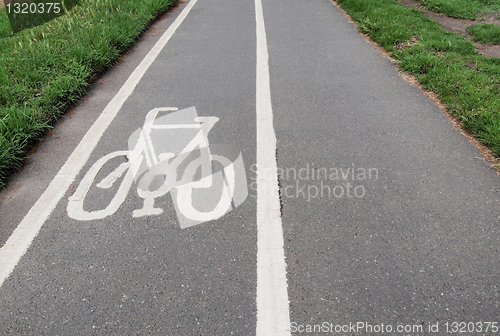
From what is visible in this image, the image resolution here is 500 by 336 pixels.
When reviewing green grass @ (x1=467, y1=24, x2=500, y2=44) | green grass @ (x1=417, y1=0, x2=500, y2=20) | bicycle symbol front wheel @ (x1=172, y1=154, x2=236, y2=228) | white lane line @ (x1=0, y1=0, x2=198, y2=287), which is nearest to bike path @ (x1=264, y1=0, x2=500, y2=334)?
bicycle symbol front wheel @ (x1=172, y1=154, x2=236, y2=228)

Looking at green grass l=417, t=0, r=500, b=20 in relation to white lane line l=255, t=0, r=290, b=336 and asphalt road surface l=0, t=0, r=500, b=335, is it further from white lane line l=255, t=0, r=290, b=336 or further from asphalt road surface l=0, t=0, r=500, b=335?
white lane line l=255, t=0, r=290, b=336

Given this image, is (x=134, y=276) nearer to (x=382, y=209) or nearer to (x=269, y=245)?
(x=269, y=245)

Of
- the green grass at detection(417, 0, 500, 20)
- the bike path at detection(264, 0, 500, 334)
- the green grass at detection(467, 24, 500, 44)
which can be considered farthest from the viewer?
the green grass at detection(417, 0, 500, 20)

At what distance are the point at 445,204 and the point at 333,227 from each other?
42.7 inches

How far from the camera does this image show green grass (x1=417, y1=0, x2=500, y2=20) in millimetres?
8047

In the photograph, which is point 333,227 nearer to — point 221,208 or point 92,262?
point 221,208

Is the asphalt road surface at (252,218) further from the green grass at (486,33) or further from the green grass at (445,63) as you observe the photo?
the green grass at (486,33)

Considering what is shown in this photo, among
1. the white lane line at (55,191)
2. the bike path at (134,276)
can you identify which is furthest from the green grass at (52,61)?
the bike path at (134,276)

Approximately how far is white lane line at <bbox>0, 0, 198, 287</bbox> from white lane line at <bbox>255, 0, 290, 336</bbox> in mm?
1858

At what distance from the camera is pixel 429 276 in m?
2.44

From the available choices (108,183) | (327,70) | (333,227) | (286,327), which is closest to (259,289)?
(286,327)

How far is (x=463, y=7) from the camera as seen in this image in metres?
8.34

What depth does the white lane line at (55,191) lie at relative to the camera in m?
2.65

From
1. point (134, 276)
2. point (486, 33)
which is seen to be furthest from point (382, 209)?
point (486, 33)
